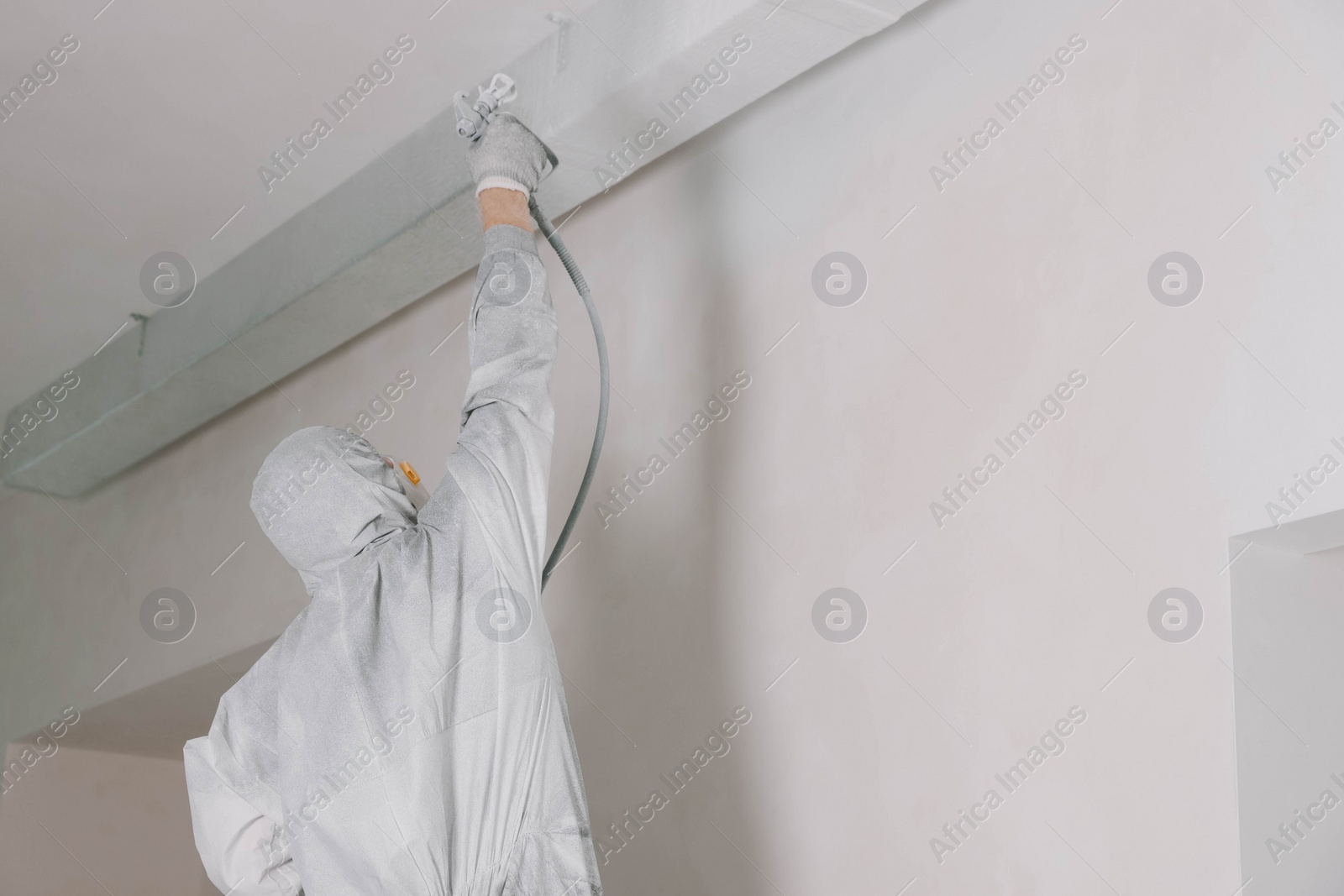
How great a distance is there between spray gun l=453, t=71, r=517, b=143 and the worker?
25cm

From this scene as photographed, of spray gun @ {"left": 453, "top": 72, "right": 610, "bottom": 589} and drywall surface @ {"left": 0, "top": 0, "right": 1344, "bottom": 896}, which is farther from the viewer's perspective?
spray gun @ {"left": 453, "top": 72, "right": 610, "bottom": 589}

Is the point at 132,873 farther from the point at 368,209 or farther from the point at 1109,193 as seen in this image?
the point at 1109,193

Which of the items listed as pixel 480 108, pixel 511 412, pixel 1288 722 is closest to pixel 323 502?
pixel 511 412

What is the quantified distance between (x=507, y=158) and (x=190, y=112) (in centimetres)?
139

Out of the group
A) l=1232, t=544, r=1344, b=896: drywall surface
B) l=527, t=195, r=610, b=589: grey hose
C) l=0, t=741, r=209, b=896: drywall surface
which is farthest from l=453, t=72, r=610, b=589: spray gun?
l=0, t=741, r=209, b=896: drywall surface

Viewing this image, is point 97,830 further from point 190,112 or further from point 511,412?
point 511,412

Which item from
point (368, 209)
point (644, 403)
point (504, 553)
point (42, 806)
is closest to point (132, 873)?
point (42, 806)

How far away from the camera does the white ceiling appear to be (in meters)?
2.49

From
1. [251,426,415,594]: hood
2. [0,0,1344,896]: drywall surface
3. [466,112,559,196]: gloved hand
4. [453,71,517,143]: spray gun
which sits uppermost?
[453,71,517,143]: spray gun

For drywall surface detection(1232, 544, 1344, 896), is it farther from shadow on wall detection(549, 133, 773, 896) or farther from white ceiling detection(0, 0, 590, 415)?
white ceiling detection(0, 0, 590, 415)

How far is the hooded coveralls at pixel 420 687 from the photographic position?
148cm

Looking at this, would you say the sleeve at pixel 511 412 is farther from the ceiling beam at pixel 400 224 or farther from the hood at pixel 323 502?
the ceiling beam at pixel 400 224

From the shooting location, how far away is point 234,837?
5.29ft

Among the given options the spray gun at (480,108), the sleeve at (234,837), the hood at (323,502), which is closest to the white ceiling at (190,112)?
the spray gun at (480,108)
